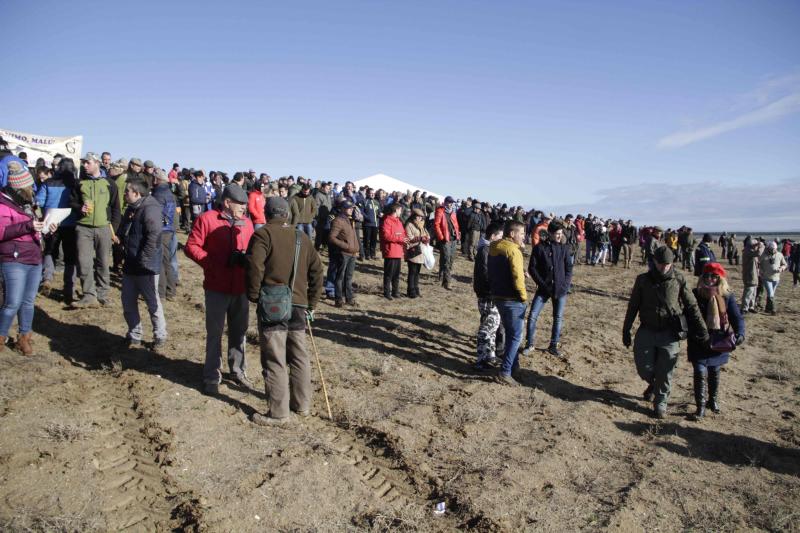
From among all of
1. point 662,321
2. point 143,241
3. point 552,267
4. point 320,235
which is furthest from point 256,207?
point 662,321

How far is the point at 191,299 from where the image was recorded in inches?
375

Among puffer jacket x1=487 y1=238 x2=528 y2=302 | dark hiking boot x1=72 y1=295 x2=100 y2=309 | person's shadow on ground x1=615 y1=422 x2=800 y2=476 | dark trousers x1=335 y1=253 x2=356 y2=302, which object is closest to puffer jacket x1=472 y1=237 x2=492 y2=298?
puffer jacket x1=487 y1=238 x2=528 y2=302

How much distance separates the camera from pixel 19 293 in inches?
230

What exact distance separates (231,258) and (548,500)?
12.3 feet

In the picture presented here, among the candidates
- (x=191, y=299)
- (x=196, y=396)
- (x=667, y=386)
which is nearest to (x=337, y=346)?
(x=196, y=396)

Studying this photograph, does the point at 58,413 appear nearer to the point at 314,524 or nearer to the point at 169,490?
the point at 169,490

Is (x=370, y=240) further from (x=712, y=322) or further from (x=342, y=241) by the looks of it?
(x=712, y=322)

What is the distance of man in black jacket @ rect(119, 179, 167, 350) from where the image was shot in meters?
6.26

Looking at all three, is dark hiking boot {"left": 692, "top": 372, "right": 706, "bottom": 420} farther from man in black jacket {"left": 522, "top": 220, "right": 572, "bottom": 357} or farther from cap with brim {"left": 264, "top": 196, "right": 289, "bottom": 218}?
cap with brim {"left": 264, "top": 196, "right": 289, "bottom": 218}

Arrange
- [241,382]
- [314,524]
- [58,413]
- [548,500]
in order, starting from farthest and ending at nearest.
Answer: [241,382]
[58,413]
[548,500]
[314,524]

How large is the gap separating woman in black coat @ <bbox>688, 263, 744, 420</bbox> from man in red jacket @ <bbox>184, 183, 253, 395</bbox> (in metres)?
5.40

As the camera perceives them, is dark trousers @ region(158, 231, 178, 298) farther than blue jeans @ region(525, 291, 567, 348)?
Yes

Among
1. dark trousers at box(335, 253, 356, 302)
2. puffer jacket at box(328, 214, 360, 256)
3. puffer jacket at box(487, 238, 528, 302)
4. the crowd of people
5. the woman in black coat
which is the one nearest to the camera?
the crowd of people

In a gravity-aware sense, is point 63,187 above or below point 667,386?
above
